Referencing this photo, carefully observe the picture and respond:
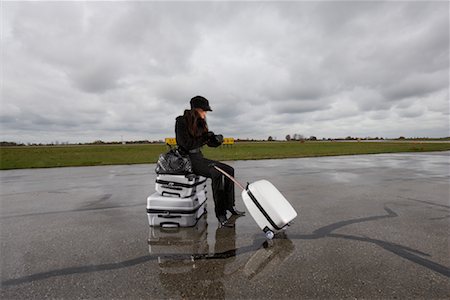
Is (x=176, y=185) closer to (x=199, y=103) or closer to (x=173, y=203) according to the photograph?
(x=173, y=203)

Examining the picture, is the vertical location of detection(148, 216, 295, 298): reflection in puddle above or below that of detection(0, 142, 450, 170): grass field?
below

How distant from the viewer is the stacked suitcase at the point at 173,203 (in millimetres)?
4094

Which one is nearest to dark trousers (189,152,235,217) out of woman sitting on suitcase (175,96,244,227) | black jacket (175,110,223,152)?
woman sitting on suitcase (175,96,244,227)

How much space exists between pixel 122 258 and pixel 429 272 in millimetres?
3397

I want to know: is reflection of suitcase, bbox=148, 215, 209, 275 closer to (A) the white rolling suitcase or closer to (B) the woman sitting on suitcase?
(B) the woman sitting on suitcase

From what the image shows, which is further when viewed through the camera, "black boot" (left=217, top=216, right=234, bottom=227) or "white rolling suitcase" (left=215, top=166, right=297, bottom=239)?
"black boot" (left=217, top=216, right=234, bottom=227)

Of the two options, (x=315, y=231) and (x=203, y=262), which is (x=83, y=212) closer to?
(x=203, y=262)

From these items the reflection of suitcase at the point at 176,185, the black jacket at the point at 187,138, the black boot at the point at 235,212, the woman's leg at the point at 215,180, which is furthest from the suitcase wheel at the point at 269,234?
the black jacket at the point at 187,138

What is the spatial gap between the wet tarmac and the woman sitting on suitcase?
0.44 m

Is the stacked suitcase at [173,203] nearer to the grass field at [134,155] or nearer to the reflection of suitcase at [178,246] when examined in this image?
the reflection of suitcase at [178,246]

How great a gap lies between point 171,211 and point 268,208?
1.60 metres

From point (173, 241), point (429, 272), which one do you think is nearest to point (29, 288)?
point (173, 241)

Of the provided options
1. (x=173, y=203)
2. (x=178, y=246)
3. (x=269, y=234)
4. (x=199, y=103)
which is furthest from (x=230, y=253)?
(x=199, y=103)

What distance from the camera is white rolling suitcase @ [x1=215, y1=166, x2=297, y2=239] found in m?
3.46
